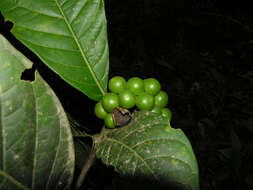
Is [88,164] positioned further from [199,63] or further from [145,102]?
[199,63]

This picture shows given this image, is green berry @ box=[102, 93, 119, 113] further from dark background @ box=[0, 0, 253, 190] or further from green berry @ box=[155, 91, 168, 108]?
dark background @ box=[0, 0, 253, 190]

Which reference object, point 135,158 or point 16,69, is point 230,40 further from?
point 16,69

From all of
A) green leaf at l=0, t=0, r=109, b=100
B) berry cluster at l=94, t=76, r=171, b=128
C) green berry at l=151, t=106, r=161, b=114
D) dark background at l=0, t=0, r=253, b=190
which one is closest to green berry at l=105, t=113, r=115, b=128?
berry cluster at l=94, t=76, r=171, b=128

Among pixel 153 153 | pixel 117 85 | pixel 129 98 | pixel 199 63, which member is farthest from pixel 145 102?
pixel 199 63

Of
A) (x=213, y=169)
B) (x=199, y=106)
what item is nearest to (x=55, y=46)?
(x=213, y=169)

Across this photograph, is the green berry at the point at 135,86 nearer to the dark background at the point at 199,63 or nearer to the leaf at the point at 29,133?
the leaf at the point at 29,133

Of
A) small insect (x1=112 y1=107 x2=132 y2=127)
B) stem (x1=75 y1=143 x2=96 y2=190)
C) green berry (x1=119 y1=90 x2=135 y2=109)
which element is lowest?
stem (x1=75 y1=143 x2=96 y2=190)
